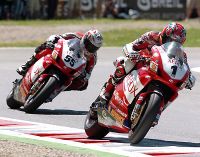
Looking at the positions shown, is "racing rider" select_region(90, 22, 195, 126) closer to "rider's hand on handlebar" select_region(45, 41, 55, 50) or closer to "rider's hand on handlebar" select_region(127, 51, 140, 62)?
"rider's hand on handlebar" select_region(127, 51, 140, 62)

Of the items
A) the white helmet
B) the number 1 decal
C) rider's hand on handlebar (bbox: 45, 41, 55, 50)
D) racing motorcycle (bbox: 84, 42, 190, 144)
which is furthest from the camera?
rider's hand on handlebar (bbox: 45, 41, 55, 50)

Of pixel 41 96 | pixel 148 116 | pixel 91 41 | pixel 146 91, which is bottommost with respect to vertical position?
pixel 41 96

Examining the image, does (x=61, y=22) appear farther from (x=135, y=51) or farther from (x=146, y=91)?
(x=146, y=91)

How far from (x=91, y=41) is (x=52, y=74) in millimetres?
913

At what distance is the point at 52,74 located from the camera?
13.2m

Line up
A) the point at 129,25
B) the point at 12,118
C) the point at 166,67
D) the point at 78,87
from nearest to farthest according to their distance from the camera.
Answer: the point at 166,67, the point at 12,118, the point at 78,87, the point at 129,25

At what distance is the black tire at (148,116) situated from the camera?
32.5ft

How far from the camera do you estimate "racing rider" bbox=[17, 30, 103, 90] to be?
1259cm

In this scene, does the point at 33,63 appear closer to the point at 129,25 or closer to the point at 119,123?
the point at 119,123

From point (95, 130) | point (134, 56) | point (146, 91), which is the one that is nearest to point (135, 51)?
point (134, 56)

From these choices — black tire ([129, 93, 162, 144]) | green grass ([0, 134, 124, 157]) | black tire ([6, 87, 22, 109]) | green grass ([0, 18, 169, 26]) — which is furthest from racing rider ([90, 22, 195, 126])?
green grass ([0, 18, 169, 26])

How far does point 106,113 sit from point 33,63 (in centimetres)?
338

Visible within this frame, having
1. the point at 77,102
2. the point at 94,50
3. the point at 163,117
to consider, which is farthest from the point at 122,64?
the point at 77,102

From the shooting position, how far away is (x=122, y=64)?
1080 centimetres
